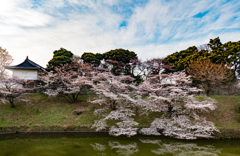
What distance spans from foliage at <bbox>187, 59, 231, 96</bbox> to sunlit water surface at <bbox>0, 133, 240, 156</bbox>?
725cm

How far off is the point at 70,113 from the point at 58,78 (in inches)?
162

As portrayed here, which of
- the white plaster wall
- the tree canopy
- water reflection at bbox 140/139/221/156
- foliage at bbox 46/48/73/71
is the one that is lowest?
water reflection at bbox 140/139/221/156

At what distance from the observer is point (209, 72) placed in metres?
13.9

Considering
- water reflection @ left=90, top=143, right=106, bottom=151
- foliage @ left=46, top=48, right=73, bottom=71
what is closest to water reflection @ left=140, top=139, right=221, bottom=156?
water reflection @ left=90, top=143, right=106, bottom=151

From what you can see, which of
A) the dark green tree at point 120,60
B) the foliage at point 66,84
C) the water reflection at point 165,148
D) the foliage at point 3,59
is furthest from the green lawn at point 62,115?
the foliage at point 3,59

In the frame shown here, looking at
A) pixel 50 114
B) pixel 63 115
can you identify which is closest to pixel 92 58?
pixel 63 115

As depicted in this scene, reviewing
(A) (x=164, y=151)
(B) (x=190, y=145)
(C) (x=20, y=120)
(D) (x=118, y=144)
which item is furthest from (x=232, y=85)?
(C) (x=20, y=120)

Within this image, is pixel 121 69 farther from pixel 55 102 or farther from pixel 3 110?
pixel 3 110

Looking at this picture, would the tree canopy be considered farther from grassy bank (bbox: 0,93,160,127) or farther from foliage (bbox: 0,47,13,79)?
foliage (bbox: 0,47,13,79)

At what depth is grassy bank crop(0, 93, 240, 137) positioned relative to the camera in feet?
33.1

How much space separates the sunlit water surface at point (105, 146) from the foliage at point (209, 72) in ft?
23.8

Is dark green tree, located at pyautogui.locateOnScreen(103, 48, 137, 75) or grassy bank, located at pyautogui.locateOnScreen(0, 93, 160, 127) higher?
dark green tree, located at pyautogui.locateOnScreen(103, 48, 137, 75)

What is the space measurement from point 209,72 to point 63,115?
1489cm

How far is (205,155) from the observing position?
6.27m
